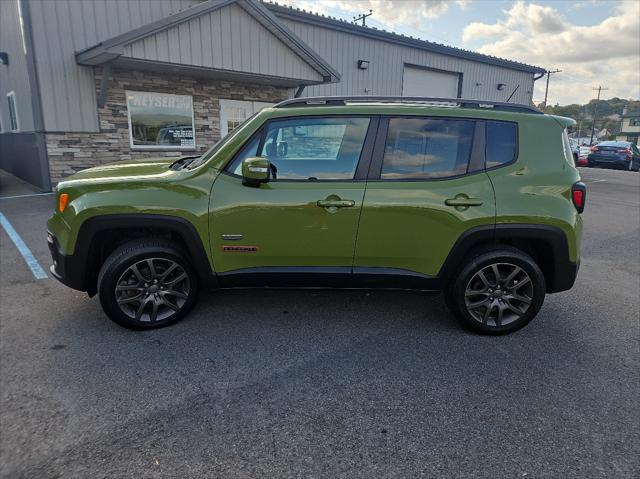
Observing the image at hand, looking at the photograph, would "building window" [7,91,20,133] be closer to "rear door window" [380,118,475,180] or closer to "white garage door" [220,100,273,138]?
"white garage door" [220,100,273,138]

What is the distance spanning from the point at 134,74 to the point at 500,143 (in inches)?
402

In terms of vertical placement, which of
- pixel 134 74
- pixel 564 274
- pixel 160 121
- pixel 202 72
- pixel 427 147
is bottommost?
pixel 564 274

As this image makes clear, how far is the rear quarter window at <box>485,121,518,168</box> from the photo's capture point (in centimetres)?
336

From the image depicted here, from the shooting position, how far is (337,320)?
3729mm

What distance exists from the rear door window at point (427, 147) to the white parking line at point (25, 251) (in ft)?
13.0

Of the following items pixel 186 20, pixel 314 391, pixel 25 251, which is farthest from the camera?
pixel 186 20

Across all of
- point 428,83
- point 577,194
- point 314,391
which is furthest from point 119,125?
point 428,83

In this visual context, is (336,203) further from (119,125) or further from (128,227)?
(119,125)

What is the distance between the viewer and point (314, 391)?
270 cm

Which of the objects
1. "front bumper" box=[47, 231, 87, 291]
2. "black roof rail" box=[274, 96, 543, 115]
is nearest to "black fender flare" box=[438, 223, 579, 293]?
"black roof rail" box=[274, 96, 543, 115]

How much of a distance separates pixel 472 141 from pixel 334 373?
2077mm

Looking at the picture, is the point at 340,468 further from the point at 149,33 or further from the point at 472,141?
the point at 149,33

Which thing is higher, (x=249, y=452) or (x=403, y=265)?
(x=403, y=265)

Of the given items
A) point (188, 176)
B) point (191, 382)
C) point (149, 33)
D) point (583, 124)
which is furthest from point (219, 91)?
point (583, 124)
